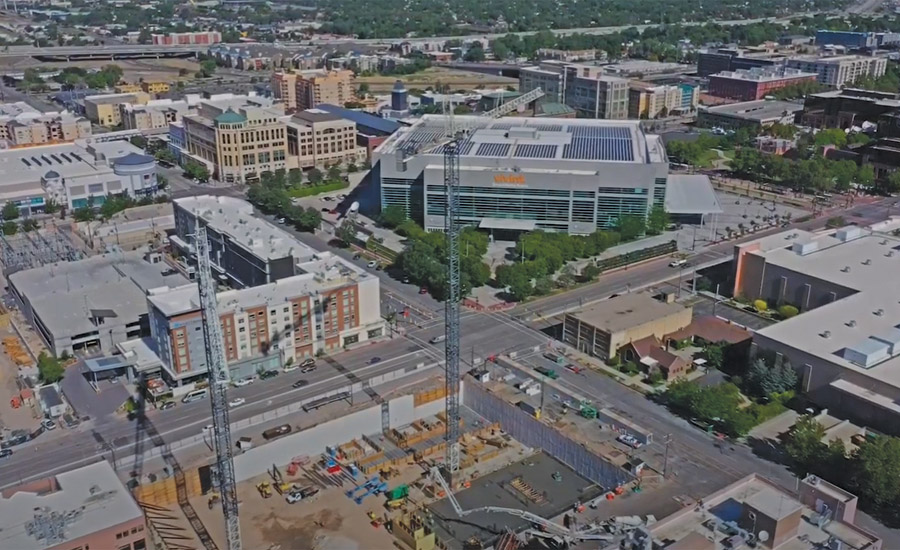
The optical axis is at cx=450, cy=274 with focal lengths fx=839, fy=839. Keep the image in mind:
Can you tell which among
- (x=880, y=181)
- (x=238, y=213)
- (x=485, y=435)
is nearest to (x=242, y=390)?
(x=485, y=435)

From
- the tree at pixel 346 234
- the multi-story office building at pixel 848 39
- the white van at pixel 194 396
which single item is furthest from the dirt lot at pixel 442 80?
the white van at pixel 194 396

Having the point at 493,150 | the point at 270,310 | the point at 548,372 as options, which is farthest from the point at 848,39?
the point at 270,310

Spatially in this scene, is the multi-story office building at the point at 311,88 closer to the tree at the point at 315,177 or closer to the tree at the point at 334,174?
the tree at the point at 315,177

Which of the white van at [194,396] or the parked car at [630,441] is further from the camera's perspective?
the white van at [194,396]

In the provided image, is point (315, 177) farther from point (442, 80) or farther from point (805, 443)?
point (442, 80)

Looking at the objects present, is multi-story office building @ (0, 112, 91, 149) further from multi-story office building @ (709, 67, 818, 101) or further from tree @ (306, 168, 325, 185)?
multi-story office building @ (709, 67, 818, 101)

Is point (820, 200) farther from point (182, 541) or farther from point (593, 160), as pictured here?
point (182, 541)
